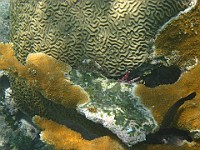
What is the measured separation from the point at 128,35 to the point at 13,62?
130 centimetres

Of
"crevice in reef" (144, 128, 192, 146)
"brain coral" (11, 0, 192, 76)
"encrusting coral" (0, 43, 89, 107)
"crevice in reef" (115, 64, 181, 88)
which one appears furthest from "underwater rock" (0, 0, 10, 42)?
"crevice in reef" (144, 128, 192, 146)

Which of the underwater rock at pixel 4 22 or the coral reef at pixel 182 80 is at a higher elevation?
the underwater rock at pixel 4 22

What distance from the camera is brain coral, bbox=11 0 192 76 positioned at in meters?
3.05

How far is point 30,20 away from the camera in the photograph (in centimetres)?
343

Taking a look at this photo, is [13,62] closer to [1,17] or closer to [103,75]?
[103,75]

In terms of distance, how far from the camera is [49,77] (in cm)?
295

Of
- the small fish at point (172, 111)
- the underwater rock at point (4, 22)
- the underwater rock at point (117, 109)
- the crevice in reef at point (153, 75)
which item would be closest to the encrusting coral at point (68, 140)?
the underwater rock at point (117, 109)

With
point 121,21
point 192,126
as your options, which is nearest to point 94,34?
point 121,21

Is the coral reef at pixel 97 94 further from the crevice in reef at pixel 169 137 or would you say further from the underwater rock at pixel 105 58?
the crevice in reef at pixel 169 137

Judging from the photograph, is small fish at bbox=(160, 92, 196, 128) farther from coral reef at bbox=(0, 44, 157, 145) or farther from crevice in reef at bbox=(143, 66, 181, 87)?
crevice in reef at bbox=(143, 66, 181, 87)

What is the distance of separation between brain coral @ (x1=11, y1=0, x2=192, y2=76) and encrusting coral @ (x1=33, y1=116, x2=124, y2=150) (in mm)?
771

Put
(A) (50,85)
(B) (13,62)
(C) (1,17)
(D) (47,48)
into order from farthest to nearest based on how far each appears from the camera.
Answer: (C) (1,17) < (D) (47,48) < (B) (13,62) < (A) (50,85)

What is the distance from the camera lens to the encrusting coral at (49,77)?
287 cm

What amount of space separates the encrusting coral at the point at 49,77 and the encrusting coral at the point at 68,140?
0.29 m
